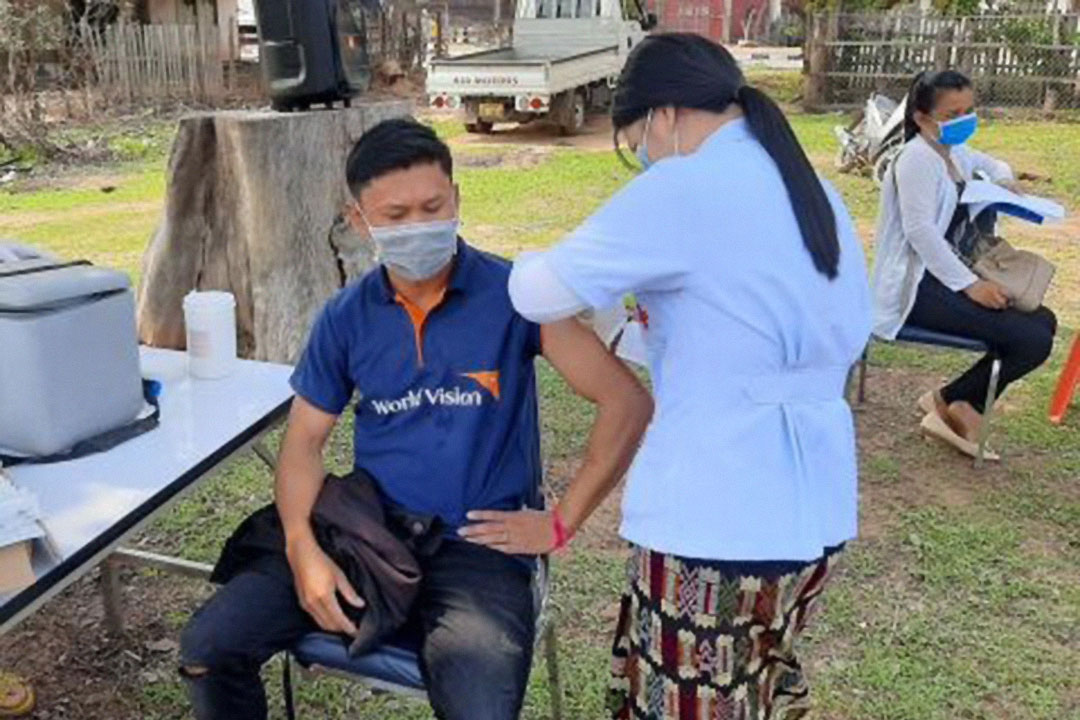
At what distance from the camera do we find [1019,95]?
45.2ft

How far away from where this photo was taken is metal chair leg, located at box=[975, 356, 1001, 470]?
3857 mm

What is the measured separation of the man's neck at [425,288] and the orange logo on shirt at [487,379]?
0.16 meters

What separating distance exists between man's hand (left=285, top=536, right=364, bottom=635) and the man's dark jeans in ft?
0.18

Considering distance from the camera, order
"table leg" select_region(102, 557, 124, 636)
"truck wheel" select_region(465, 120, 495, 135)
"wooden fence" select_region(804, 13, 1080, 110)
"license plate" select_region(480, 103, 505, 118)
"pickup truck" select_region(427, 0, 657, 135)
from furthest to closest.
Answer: "wooden fence" select_region(804, 13, 1080, 110)
"truck wheel" select_region(465, 120, 495, 135)
"license plate" select_region(480, 103, 505, 118)
"pickup truck" select_region(427, 0, 657, 135)
"table leg" select_region(102, 557, 124, 636)

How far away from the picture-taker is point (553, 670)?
2412 mm

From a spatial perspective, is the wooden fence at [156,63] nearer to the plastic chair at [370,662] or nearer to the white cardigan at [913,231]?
the white cardigan at [913,231]

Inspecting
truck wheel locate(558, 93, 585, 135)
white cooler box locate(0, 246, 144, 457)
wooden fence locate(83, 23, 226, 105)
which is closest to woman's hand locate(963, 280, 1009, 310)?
white cooler box locate(0, 246, 144, 457)

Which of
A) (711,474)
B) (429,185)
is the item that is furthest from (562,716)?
(429,185)

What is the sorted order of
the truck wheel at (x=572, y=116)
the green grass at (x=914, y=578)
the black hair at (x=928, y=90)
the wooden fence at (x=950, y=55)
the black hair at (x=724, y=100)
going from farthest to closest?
the wooden fence at (x=950, y=55) → the truck wheel at (x=572, y=116) → the black hair at (x=928, y=90) → the green grass at (x=914, y=578) → the black hair at (x=724, y=100)

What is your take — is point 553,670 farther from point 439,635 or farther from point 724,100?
point 724,100

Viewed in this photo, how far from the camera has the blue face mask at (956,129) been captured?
377 cm

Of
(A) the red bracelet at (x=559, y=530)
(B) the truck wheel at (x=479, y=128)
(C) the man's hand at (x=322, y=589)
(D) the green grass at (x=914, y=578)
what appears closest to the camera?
(C) the man's hand at (x=322, y=589)

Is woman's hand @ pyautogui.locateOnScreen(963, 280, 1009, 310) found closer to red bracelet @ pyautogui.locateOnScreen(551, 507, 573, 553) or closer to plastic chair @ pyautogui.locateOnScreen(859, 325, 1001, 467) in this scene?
plastic chair @ pyautogui.locateOnScreen(859, 325, 1001, 467)

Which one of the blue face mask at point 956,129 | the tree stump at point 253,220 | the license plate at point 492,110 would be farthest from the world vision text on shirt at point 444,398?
the license plate at point 492,110
